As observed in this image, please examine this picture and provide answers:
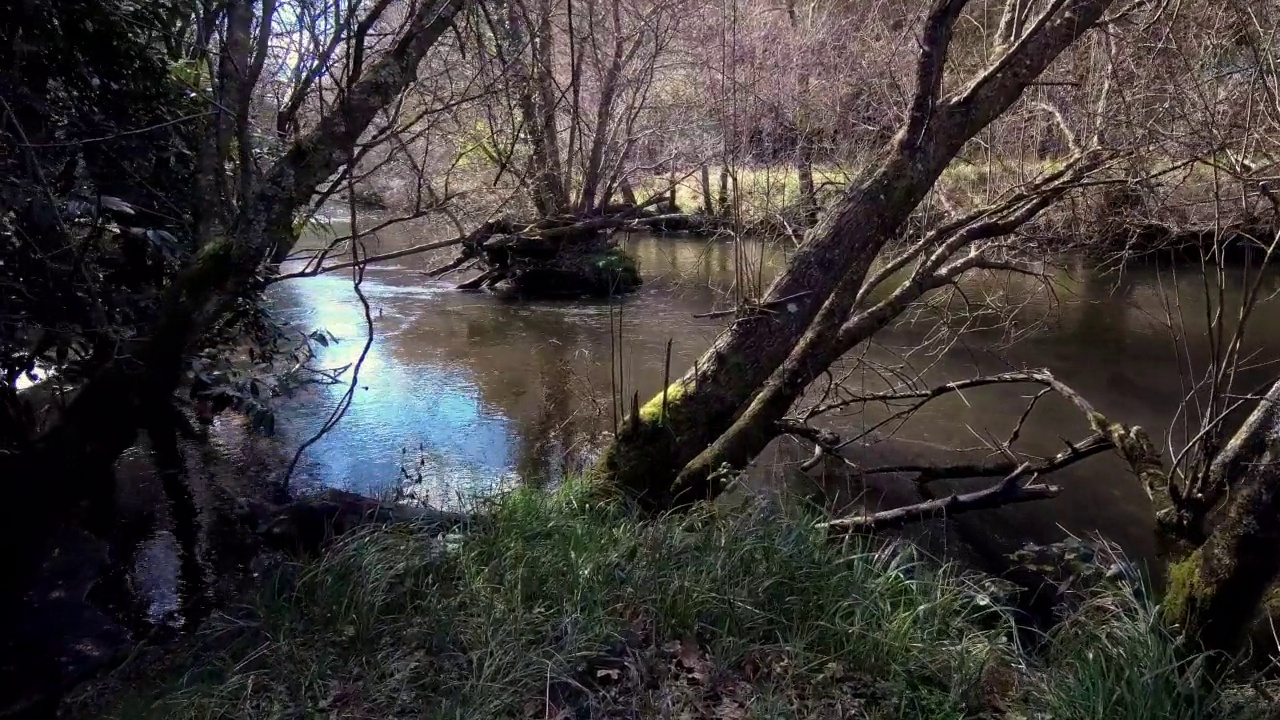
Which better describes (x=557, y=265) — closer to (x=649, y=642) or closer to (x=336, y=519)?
(x=336, y=519)

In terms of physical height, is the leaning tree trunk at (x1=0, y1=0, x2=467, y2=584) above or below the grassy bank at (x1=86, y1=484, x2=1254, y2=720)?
above

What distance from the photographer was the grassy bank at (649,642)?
281 cm

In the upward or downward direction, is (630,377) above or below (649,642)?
below

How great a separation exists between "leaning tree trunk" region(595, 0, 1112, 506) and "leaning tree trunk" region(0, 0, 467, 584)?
85.4 inches

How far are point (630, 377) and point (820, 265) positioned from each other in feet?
13.3

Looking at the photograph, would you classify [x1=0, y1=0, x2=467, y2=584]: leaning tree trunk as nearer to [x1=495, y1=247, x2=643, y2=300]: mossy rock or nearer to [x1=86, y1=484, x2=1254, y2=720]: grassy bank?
[x1=86, y1=484, x2=1254, y2=720]: grassy bank

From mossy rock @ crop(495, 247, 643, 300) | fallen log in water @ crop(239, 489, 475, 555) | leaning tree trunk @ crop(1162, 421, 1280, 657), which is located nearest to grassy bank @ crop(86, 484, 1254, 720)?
leaning tree trunk @ crop(1162, 421, 1280, 657)

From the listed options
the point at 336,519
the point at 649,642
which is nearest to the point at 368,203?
the point at 336,519

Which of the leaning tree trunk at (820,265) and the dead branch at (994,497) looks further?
the dead branch at (994,497)

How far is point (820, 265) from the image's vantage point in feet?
14.9

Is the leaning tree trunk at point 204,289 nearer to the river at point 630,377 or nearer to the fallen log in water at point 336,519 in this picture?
the fallen log in water at point 336,519

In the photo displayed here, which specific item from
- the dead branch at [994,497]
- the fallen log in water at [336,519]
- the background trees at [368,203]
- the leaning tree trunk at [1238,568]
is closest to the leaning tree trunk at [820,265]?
the background trees at [368,203]

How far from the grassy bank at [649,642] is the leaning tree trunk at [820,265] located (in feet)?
2.50

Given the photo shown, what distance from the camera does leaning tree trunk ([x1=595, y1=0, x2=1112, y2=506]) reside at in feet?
14.9
